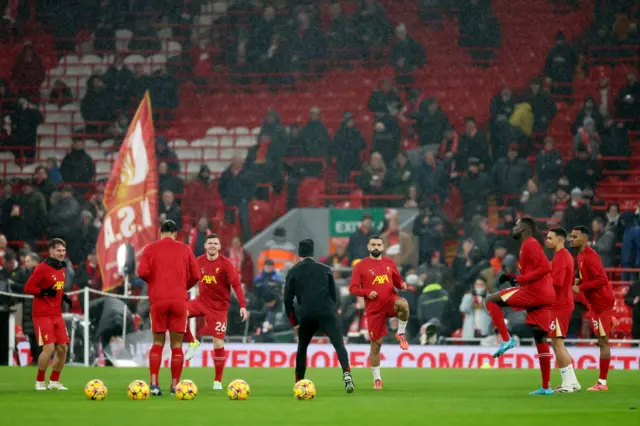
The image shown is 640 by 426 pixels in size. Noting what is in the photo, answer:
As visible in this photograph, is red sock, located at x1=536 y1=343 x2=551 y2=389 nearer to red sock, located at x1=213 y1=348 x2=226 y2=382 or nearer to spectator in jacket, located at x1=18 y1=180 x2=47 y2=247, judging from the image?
red sock, located at x1=213 y1=348 x2=226 y2=382

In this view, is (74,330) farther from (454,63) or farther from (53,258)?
(454,63)

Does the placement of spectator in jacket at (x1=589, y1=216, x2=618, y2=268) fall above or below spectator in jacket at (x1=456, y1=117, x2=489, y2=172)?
below

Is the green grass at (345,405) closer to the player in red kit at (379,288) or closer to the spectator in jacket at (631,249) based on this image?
the player in red kit at (379,288)

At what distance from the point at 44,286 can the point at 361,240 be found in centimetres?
1144

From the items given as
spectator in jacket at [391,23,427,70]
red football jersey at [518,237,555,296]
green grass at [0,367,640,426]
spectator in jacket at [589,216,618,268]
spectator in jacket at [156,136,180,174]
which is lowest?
green grass at [0,367,640,426]

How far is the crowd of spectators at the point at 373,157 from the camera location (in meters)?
26.0

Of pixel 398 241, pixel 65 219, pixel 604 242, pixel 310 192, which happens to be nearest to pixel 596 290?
pixel 604 242

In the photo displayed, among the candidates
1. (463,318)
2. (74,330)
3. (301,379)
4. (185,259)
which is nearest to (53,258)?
(185,259)

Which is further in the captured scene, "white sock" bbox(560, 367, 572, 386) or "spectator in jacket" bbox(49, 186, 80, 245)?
"spectator in jacket" bbox(49, 186, 80, 245)

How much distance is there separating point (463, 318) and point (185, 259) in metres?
11.5

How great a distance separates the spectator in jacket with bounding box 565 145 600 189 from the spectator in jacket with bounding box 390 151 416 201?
4033mm

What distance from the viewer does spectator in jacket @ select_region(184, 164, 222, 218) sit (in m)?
31.2

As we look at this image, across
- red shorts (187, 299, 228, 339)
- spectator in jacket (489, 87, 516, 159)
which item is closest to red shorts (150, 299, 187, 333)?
red shorts (187, 299, 228, 339)

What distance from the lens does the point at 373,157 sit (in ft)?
98.5
